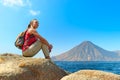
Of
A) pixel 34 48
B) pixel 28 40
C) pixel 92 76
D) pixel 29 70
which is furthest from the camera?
pixel 28 40

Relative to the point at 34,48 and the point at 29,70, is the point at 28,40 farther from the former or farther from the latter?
the point at 29,70

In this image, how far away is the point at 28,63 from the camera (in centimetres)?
1185

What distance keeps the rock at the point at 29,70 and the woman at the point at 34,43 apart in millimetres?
629

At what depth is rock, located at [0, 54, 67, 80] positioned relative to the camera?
11.2 m

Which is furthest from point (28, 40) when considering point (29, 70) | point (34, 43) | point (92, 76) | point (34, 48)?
point (92, 76)

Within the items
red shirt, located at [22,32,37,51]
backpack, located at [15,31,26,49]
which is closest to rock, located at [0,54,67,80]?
red shirt, located at [22,32,37,51]

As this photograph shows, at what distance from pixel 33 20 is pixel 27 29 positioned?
1.70 feet

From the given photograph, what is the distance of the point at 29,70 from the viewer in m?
11.7

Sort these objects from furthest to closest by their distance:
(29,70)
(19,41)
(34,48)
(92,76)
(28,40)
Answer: (19,41)
(28,40)
(34,48)
(29,70)
(92,76)

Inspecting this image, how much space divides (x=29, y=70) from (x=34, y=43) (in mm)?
1572

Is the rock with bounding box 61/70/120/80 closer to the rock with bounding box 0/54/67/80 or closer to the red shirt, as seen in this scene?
the rock with bounding box 0/54/67/80

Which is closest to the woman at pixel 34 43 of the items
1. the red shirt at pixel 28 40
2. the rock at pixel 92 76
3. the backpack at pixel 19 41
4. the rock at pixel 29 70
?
the red shirt at pixel 28 40

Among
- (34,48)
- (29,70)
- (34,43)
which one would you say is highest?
(34,43)

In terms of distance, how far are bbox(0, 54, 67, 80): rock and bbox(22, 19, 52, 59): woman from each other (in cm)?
63
